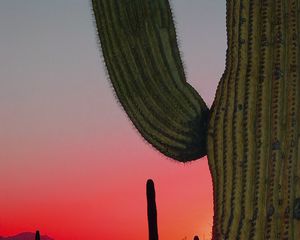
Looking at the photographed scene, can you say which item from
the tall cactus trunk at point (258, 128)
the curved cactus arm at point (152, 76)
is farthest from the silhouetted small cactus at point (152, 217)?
the tall cactus trunk at point (258, 128)

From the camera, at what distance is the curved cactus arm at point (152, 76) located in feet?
16.4

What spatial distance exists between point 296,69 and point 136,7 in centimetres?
130

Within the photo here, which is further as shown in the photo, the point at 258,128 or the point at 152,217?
the point at 152,217

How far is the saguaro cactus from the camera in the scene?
4520 millimetres

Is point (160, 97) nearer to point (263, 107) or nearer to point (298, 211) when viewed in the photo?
point (263, 107)

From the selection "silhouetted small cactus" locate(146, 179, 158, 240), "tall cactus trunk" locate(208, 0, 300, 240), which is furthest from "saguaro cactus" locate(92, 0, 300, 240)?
"silhouetted small cactus" locate(146, 179, 158, 240)

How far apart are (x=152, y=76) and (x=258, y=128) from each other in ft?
2.98

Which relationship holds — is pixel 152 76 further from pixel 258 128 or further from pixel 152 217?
pixel 152 217

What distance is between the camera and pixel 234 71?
4.71m

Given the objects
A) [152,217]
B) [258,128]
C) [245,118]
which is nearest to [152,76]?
[245,118]

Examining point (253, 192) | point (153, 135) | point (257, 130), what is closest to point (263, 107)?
point (257, 130)

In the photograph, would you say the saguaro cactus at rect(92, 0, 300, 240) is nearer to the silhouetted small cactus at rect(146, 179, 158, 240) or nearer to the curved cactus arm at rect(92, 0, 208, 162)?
the curved cactus arm at rect(92, 0, 208, 162)

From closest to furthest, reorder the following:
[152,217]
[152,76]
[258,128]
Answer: [258,128] → [152,76] → [152,217]

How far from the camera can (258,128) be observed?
15.0ft
